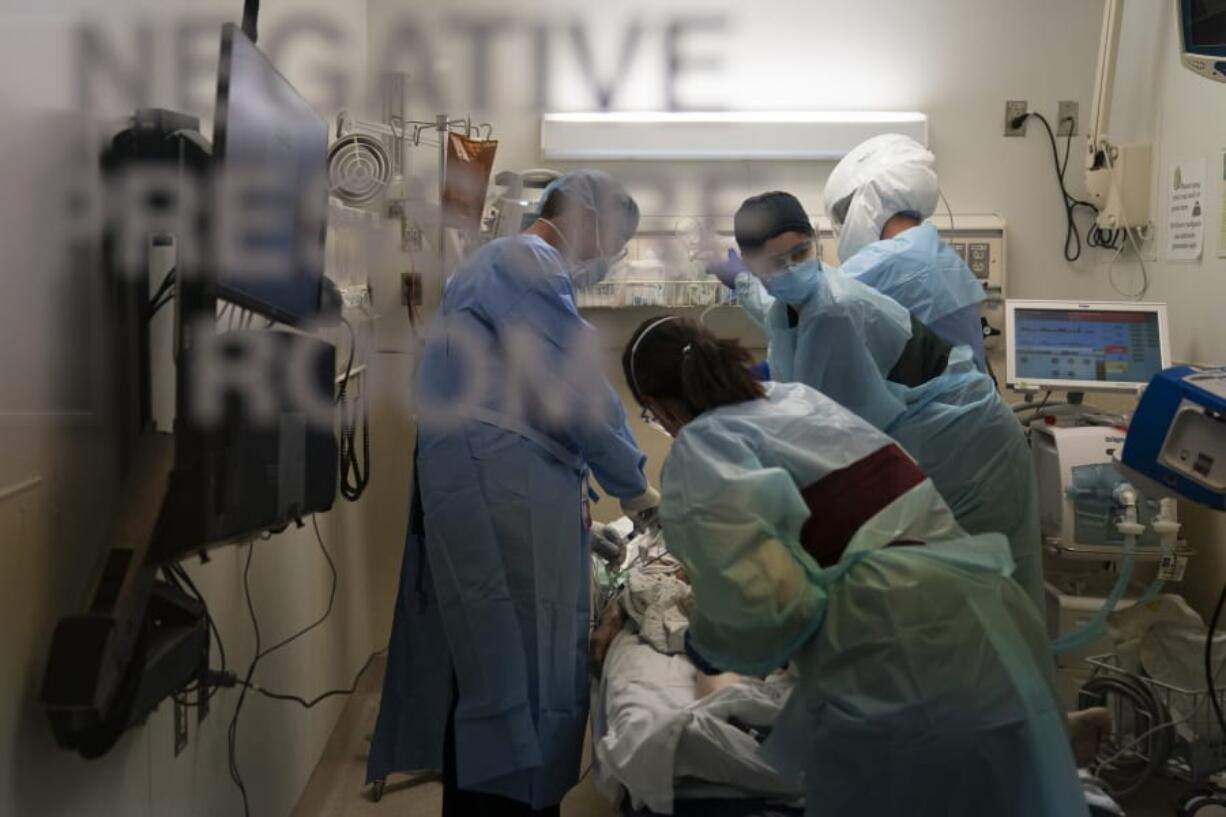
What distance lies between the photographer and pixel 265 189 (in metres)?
1.41

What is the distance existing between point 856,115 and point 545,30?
1.17 m

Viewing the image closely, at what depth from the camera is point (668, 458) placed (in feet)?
5.09

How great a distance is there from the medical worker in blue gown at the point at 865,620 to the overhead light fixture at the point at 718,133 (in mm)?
1940

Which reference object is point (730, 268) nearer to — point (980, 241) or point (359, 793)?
point (980, 241)

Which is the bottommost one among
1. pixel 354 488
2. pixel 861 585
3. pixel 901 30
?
pixel 354 488

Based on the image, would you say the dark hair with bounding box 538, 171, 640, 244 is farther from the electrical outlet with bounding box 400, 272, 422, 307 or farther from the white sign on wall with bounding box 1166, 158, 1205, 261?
the white sign on wall with bounding box 1166, 158, 1205, 261

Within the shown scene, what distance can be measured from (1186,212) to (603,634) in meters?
2.18

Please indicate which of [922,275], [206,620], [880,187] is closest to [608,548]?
[922,275]

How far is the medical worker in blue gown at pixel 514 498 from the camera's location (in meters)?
2.08

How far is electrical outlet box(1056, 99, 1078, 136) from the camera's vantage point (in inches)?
140

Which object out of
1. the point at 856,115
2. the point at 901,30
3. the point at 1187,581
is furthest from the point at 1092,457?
the point at 901,30

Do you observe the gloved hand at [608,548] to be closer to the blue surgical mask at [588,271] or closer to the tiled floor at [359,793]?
the tiled floor at [359,793]

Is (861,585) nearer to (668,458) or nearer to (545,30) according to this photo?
(668,458)

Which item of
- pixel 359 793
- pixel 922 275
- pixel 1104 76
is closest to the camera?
pixel 922 275
